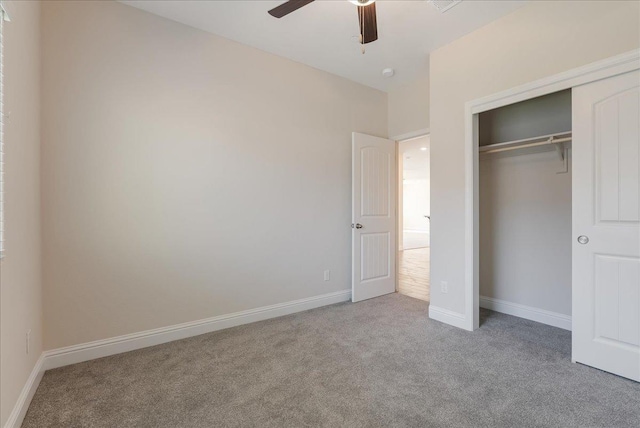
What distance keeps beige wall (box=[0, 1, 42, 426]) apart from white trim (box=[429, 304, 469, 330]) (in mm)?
3265

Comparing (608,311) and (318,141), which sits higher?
(318,141)

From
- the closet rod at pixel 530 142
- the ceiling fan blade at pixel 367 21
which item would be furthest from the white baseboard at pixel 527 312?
the ceiling fan blade at pixel 367 21

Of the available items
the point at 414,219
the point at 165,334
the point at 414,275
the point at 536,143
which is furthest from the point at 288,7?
the point at 414,219

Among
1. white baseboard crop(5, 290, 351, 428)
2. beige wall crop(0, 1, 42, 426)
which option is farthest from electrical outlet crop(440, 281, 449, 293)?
beige wall crop(0, 1, 42, 426)

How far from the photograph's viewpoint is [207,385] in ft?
6.43

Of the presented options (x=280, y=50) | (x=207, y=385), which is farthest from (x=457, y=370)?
(x=280, y=50)

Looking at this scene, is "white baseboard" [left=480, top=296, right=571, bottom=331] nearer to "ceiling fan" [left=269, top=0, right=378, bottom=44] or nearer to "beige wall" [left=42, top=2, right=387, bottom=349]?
"beige wall" [left=42, top=2, right=387, bottom=349]

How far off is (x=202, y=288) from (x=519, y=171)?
3.58 metres

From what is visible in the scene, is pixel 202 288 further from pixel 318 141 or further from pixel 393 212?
pixel 393 212

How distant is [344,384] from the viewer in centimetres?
196

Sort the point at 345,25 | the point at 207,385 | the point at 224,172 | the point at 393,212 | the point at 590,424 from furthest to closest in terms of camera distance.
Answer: the point at 393,212
the point at 224,172
the point at 345,25
the point at 207,385
the point at 590,424

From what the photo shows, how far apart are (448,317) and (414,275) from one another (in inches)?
89.5

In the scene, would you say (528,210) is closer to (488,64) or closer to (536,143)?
(536,143)

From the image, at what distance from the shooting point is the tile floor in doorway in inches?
165
